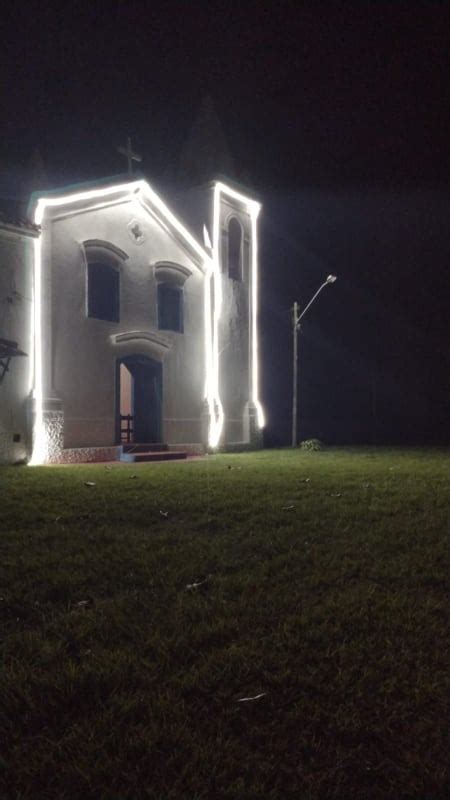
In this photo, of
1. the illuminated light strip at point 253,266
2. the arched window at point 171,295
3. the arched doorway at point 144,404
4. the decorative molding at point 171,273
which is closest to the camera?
the arched doorway at point 144,404

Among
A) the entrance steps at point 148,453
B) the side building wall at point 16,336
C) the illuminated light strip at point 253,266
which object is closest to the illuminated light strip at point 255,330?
the illuminated light strip at point 253,266

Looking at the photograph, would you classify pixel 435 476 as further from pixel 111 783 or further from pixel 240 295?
pixel 240 295

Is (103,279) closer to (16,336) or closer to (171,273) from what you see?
(171,273)

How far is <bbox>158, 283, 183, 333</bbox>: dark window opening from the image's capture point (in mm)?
20016

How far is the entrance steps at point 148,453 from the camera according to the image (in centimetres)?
1677

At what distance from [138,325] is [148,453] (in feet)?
13.6

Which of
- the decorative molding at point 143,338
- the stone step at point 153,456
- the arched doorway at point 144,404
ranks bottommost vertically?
the stone step at point 153,456

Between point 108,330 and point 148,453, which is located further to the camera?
point 108,330

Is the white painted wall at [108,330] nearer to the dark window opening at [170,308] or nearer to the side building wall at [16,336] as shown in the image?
the dark window opening at [170,308]

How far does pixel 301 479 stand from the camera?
11234 millimetres

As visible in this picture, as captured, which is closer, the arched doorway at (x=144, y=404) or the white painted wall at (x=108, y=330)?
the white painted wall at (x=108, y=330)

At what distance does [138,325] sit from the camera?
18688 millimetres

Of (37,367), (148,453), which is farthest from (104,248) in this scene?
(148,453)

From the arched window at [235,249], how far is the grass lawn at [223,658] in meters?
16.4
